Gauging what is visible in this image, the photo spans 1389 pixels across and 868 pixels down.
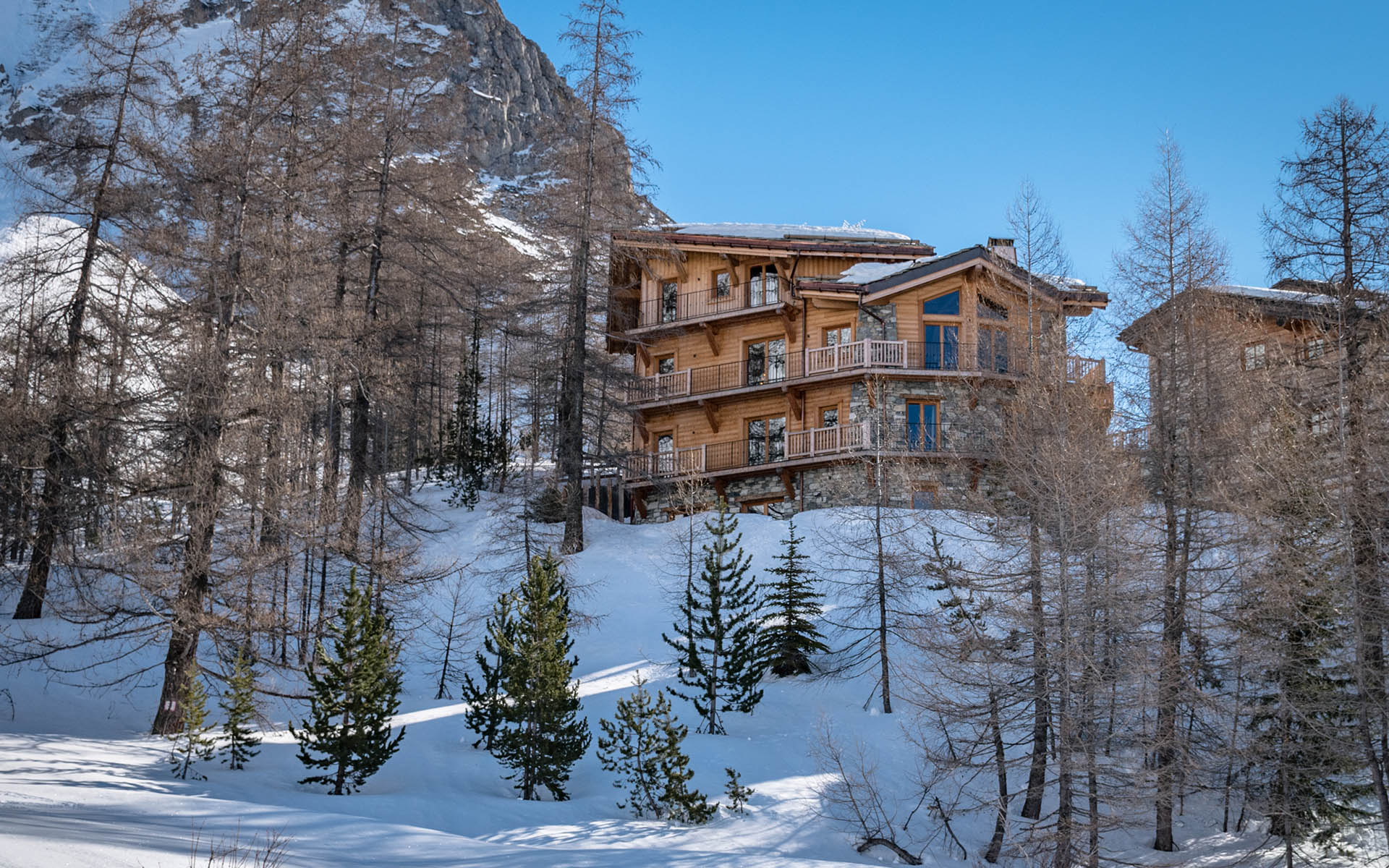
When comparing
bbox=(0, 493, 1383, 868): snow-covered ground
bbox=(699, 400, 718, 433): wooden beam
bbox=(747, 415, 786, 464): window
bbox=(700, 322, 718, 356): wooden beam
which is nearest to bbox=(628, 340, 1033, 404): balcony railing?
bbox=(699, 400, 718, 433): wooden beam

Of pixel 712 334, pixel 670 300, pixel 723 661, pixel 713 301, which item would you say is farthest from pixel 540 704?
pixel 670 300

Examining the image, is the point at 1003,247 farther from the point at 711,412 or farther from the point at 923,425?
the point at 711,412

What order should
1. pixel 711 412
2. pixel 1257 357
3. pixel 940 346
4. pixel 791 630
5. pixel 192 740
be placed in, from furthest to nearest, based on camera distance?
pixel 711 412, pixel 940 346, pixel 1257 357, pixel 791 630, pixel 192 740

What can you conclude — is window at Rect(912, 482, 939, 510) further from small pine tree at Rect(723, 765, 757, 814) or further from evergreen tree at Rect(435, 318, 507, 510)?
evergreen tree at Rect(435, 318, 507, 510)

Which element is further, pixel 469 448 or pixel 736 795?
pixel 469 448

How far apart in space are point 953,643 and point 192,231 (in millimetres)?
17155

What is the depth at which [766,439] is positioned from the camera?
35.1m

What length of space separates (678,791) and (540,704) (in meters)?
2.83

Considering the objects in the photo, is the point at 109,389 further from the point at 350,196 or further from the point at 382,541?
the point at 350,196

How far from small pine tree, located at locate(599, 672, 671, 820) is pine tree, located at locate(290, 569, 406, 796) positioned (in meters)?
3.73

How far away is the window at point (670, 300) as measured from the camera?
124 feet

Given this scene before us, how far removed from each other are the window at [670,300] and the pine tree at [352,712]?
72.5 ft

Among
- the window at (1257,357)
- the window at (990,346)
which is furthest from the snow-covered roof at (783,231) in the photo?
the window at (1257,357)

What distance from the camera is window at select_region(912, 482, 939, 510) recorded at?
23625mm
